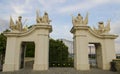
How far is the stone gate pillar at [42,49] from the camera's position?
45.3 ft

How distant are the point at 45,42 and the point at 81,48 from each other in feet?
11.3

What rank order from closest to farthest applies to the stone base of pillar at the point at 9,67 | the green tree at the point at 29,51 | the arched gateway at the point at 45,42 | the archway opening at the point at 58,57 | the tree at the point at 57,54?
the stone base of pillar at the point at 9,67
the arched gateway at the point at 45,42
the archway opening at the point at 58,57
the tree at the point at 57,54
the green tree at the point at 29,51

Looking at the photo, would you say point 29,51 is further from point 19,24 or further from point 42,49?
point 42,49

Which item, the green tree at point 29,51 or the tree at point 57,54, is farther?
the green tree at point 29,51

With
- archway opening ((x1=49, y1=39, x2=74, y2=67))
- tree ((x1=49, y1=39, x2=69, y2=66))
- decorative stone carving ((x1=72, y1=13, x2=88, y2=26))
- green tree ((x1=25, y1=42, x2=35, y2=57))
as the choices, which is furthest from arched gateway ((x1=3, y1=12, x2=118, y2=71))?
green tree ((x1=25, y1=42, x2=35, y2=57))

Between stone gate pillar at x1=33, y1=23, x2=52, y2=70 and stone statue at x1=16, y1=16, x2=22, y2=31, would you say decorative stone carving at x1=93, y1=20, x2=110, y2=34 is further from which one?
stone statue at x1=16, y1=16, x2=22, y2=31

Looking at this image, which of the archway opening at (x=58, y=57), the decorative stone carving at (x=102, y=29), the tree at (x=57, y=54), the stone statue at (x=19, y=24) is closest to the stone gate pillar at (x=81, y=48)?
the decorative stone carving at (x=102, y=29)

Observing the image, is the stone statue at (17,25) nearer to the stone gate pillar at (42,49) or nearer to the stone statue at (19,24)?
the stone statue at (19,24)

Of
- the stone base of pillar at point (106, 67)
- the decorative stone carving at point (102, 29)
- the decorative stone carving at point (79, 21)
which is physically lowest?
the stone base of pillar at point (106, 67)

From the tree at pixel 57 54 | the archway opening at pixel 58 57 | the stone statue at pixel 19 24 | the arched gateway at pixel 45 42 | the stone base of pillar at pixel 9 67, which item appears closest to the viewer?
the stone base of pillar at pixel 9 67

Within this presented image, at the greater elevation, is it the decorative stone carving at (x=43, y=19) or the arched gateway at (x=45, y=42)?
the decorative stone carving at (x=43, y=19)

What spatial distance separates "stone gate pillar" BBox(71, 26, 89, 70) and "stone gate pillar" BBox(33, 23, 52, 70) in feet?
9.03

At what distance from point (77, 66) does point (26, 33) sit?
Answer: 18.7ft

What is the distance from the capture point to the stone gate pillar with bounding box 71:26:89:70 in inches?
552
